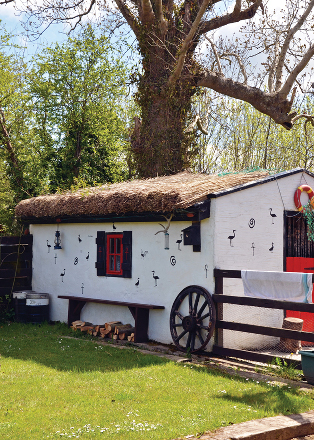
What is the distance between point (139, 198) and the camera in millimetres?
9453

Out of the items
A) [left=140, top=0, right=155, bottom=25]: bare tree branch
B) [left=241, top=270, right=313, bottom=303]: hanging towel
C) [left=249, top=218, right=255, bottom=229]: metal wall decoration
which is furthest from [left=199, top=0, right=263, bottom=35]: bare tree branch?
[left=241, top=270, right=313, bottom=303]: hanging towel

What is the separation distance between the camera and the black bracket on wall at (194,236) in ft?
29.3

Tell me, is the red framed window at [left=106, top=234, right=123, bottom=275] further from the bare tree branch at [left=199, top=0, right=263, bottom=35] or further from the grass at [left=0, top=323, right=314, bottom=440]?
the bare tree branch at [left=199, top=0, right=263, bottom=35]

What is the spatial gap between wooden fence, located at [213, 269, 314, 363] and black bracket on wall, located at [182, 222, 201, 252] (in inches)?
23.0

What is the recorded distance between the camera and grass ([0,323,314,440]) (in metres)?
5.02

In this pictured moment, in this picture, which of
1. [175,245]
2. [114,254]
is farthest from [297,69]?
[114,254]

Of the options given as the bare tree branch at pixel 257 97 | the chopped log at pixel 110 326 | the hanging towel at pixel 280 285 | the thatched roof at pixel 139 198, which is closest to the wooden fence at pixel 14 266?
the thatched roof at pixel 139 198

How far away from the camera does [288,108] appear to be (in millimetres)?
13273

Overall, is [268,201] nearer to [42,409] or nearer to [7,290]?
[42,409]

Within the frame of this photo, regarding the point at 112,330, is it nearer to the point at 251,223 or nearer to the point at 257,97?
the point at 251,223

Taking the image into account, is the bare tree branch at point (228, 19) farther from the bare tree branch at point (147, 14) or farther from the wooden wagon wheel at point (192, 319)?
the wooden wagon wheel at point (192, 319)

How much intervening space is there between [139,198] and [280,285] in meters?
3.15

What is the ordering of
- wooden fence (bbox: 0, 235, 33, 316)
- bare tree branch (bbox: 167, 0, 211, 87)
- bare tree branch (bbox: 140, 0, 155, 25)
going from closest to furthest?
wooden fence (bbox: 0, 235, 33, 316) → bare tree branch (bbox: 167, 0, 211, 87) → bare tree branch (bbox: 140, 0, 155, 25)

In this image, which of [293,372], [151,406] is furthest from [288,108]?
[151,406]
